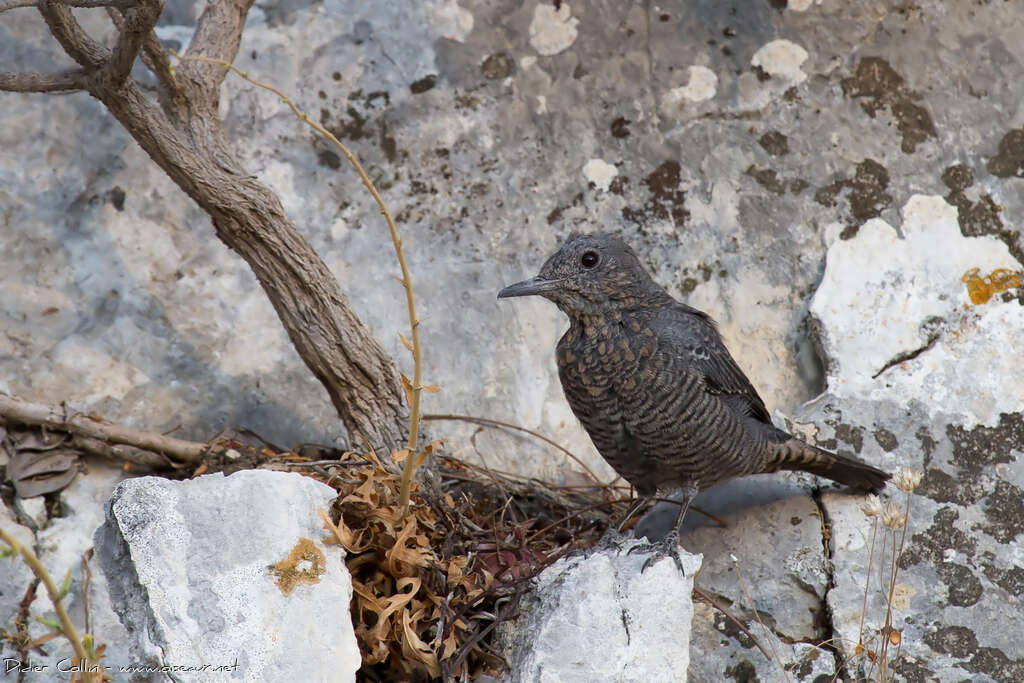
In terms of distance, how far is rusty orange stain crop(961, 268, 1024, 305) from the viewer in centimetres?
464

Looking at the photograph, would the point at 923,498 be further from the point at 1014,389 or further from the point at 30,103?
the point at 30,103

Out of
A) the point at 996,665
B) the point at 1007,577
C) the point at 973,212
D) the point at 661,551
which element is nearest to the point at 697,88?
the point at 973,212

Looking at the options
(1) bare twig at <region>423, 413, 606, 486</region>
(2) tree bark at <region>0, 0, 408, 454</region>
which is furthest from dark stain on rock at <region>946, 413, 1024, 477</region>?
(2) tree bark at <region>0, 0, 408, 454</region>

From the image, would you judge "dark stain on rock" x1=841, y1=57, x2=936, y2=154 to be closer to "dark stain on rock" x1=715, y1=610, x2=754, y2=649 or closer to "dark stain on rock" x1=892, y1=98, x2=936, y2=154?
"dark stain on rock" x1=892, y1=98, x2=936, y2=154

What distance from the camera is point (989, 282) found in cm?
467

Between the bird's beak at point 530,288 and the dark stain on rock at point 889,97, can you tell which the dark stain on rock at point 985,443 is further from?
the bird's beak at point 530,288

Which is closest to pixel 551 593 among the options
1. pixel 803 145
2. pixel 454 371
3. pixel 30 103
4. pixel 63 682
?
pixel 454 371

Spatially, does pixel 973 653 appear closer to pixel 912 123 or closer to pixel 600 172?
pixel 912 123

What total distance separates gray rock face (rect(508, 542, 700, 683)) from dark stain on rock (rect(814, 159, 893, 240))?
7.02ft

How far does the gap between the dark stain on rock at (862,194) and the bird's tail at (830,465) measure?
125 centimetres

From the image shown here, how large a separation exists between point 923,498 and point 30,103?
4.42 meters

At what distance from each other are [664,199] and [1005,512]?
6.92 feet

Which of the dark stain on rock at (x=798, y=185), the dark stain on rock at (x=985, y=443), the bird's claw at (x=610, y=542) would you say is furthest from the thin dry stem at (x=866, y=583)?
the dark stain on rock at (x=798, y=185)

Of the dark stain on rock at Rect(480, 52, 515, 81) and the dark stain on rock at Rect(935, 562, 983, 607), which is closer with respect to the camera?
the dark stain on rock at Rect(935, 562, 983, 607)
